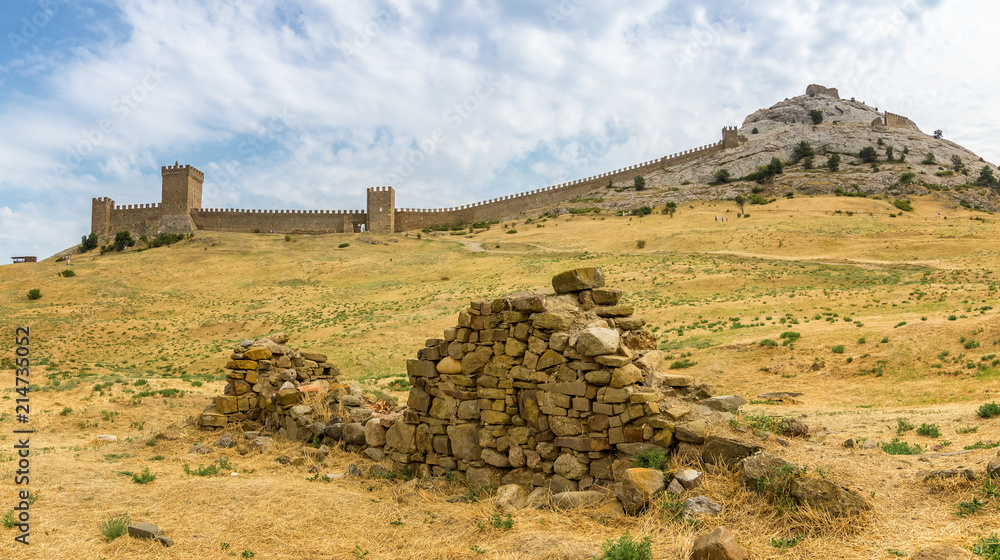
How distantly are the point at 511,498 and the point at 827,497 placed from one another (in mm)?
3295

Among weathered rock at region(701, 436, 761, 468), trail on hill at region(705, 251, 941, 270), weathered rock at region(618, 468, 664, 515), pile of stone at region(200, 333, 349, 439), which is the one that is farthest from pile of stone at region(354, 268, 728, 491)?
trail on hill at region(705, 251, 941, 270)

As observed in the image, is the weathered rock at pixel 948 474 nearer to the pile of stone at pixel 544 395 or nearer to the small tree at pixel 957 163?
the pile of stone at pixel 544 395

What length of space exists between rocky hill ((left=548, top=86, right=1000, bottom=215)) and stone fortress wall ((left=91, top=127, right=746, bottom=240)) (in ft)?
55.4

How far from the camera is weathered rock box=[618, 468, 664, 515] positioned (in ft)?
17.9

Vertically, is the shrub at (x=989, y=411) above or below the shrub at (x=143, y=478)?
above

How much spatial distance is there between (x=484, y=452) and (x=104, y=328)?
3592 cm

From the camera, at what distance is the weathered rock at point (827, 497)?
4.62m

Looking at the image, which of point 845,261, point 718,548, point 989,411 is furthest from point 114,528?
point 845,261

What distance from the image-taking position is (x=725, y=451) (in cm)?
571

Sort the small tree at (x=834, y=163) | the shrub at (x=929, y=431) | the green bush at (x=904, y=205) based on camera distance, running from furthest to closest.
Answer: the small tree at (x=834, y=163) < the green bush at (x=904, y=205) < the shrub at (x=929, y=431)

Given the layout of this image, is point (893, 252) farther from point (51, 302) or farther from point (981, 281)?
point (51, 302)

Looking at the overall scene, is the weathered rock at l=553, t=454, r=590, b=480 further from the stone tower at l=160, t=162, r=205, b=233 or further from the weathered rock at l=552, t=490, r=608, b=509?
the stone tower at l=160, t=162, r=205, b=233

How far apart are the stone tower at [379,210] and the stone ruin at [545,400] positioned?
260 feet

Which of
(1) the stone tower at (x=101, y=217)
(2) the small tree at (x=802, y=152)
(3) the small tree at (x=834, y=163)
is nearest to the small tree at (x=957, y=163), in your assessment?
(3) the small tree at (x=834, y=163)
